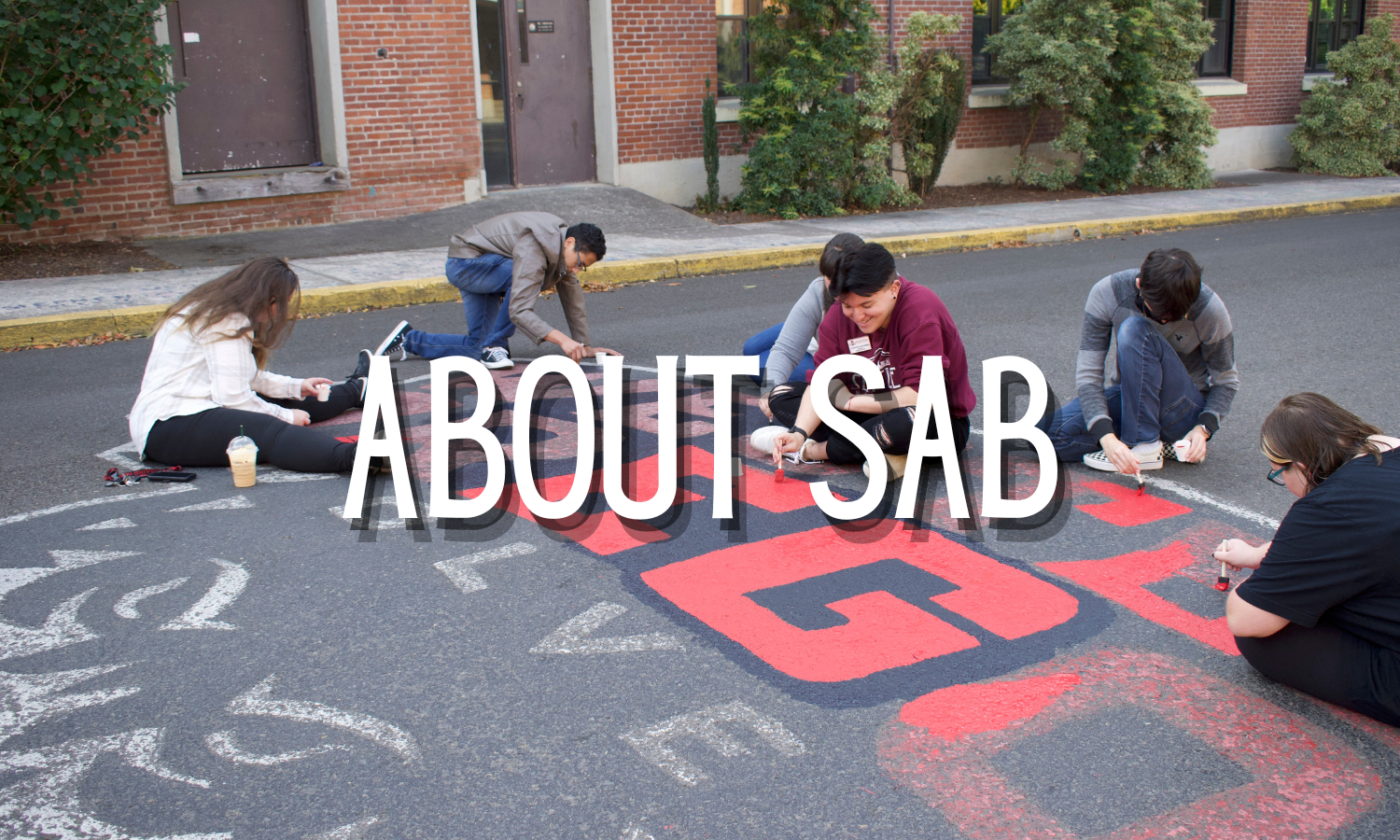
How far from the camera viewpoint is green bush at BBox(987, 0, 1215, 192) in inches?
652

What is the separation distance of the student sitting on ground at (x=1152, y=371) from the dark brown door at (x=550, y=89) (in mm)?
10495

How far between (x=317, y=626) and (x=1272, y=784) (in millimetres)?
2739

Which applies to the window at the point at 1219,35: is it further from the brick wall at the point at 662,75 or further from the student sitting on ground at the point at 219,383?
the student sitting on ground at the point at 219,383

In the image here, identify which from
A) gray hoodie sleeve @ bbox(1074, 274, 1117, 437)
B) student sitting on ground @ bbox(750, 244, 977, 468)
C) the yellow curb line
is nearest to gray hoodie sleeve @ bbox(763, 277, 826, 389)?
student sitting on ground @ bbox(750, 244, 977, 468)

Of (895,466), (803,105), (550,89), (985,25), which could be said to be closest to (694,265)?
(550,89)

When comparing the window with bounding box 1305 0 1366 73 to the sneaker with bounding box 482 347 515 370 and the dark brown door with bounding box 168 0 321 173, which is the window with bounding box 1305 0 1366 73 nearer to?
the dark brown door with bounding box 168 0 321 173

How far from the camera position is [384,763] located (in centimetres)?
291

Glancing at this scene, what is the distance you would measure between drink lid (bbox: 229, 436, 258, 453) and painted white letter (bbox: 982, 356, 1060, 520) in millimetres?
3127

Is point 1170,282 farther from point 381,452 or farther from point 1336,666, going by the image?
point 381,452

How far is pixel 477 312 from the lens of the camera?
25.3 ft

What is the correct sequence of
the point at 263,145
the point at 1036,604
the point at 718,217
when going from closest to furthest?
the point at 1036,604, the point at 263,145, the point at 718,217

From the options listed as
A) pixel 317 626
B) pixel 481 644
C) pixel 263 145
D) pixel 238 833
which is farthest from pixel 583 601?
pixel 263 145

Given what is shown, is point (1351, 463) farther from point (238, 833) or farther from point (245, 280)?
point (245, 280)

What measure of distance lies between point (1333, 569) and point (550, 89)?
1288 centimetres
